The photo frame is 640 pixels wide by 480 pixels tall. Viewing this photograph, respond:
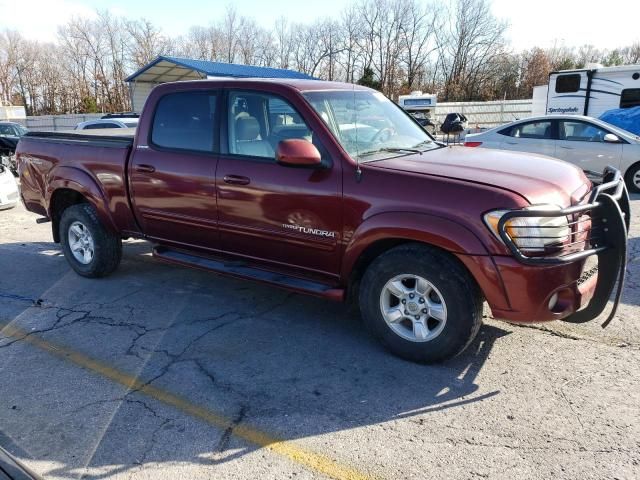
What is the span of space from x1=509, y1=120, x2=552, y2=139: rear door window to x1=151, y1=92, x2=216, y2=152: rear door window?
7655 millimetres

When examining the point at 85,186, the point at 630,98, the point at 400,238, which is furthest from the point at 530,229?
the point at 630,98

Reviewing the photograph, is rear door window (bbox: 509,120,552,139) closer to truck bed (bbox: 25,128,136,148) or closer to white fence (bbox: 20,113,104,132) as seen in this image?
truck bed (bbox: 25,128,136,148)

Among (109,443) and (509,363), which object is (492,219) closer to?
(509,363)

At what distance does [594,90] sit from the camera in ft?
49.1

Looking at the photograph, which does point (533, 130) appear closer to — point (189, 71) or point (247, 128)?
point (247, 128)

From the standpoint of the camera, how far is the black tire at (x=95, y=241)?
17.6 ft

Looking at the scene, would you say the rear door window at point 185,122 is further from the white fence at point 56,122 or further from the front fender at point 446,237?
the white fence at point 56,122

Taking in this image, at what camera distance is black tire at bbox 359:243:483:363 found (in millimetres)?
3340

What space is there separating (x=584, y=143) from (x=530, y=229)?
7.95 metres

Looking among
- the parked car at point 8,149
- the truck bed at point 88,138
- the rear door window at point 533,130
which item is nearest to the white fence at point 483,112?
the parked car at point 8,149

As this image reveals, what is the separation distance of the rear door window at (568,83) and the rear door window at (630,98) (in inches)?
50.9

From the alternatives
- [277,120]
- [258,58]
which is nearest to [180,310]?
[277,120]

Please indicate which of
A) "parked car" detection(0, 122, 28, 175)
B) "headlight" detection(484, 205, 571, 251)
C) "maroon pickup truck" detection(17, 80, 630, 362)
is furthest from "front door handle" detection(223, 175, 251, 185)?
"parked car" detection(0, 122, 28, 175)

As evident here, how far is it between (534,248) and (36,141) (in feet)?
17.3
